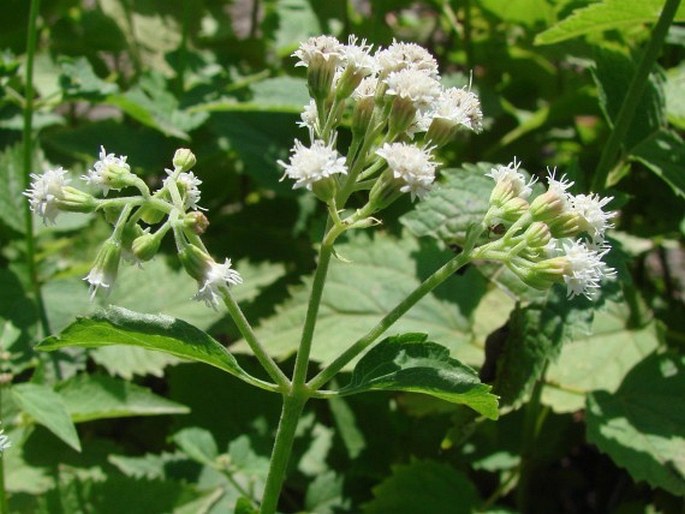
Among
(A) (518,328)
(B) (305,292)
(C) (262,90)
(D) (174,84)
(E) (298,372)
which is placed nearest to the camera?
(E) (298,372)

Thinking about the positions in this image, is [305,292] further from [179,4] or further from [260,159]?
[179,4]

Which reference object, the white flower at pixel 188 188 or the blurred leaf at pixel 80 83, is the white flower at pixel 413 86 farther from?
the blurred leaf at pixel 80 83

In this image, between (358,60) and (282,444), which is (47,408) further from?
(358,60)

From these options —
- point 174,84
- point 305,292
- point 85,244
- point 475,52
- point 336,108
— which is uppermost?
point 336,108

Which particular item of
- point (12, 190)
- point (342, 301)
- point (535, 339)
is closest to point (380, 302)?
point (342, 301)

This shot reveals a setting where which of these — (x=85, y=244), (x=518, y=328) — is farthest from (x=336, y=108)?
(x=85, y=244)

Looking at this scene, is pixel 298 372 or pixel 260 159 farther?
pixel 260 159
